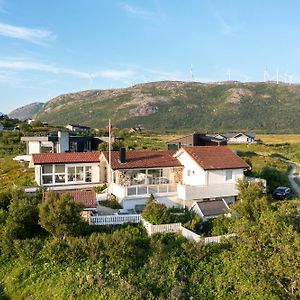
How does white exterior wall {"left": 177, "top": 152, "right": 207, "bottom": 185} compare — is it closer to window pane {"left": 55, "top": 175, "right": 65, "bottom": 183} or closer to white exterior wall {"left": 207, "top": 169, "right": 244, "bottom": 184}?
white exterior wall {"left": 207, "top": 169, "right": 244, "bottom": 184}

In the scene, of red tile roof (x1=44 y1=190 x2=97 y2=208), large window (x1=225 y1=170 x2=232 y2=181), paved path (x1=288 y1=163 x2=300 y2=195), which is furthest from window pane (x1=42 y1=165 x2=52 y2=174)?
paved path (x1=288 y1=163 x2=300 y2=195)

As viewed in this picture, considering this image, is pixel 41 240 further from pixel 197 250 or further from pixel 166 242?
pixel 197 250

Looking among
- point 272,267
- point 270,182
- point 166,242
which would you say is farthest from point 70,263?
point 270,182

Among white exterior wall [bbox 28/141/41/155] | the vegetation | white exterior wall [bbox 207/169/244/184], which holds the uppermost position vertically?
white exterior wall [bbox 28/141/41/155]

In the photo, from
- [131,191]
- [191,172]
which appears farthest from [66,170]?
[191,172]

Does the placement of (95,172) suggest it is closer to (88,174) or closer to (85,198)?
(88,174)

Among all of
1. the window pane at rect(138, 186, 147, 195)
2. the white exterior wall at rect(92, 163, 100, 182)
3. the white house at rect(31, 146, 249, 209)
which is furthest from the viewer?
the white exterior wall at rect(92, 163, 100, 182)
